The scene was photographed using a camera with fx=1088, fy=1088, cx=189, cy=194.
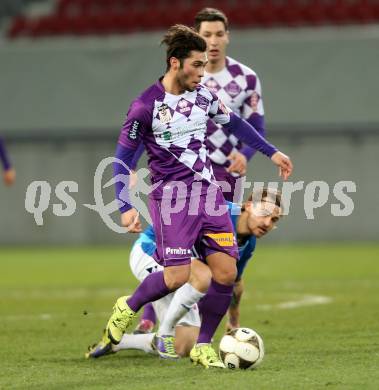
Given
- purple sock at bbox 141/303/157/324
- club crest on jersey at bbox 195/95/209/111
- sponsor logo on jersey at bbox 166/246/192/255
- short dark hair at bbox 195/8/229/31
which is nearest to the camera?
sponsor logo on jersey at bbox 166/246/192/255

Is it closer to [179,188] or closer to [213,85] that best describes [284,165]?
[179,188]

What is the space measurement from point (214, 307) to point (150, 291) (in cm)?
42

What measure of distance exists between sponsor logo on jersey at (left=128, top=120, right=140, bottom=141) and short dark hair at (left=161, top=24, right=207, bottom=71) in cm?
45

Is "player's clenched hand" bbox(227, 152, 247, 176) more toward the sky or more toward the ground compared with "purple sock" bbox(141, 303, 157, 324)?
more toward the sky

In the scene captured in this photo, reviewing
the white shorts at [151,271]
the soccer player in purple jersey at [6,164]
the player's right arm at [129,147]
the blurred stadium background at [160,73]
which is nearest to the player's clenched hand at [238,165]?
the white shorts at [151,271]

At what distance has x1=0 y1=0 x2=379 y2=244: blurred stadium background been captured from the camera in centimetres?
2017

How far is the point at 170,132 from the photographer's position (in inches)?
273

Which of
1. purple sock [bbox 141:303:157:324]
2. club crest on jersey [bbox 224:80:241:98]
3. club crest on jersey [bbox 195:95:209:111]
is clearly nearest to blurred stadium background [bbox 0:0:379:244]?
club crest on jersey [bbox 224:80:241:98]

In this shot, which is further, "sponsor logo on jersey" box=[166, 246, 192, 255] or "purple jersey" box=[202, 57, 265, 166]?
"purple jersey" box=[202, 57, 265, 166]

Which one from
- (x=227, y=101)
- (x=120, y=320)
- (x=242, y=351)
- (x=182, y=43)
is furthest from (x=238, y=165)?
(x=242, y=351)

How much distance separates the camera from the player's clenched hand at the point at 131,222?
6.73 metres

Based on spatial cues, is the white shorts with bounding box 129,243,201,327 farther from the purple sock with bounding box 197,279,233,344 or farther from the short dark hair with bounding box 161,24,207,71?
the short dark hair with bounding box 161,24,207,71

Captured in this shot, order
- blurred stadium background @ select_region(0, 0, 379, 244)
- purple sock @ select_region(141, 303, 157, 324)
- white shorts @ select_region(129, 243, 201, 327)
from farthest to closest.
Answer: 1. blurred stadium background @ select_region(0, 0, 379, 244)
2. purple sock @ select_region(141, 303, 157, 324)
3. white shorts @ select_region(129, 243, 201, 327)

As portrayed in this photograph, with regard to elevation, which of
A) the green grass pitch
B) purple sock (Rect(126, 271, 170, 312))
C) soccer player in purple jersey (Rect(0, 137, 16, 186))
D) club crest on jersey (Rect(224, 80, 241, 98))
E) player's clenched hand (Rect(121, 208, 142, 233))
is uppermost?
club crest on jersey (Rect(224, 80, 241, 98))
